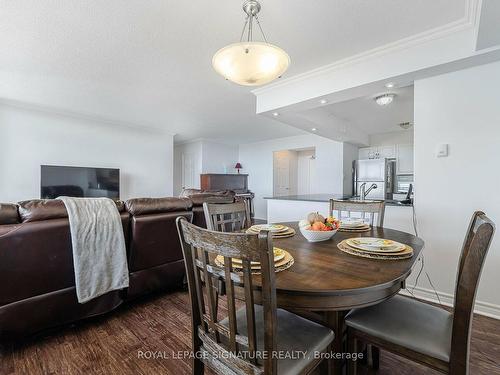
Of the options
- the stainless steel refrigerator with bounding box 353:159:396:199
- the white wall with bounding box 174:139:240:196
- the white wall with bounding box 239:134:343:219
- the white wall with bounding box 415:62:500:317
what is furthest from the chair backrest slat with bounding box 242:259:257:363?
the white wall with bounding box 174:139:240:196

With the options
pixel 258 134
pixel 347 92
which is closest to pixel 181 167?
pixel 258 134

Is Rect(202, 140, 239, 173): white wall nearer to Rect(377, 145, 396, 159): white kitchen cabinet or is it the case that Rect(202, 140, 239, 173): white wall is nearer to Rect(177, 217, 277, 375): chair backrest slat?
Rect(377, 145, 396, 159): white kitchen cabinet

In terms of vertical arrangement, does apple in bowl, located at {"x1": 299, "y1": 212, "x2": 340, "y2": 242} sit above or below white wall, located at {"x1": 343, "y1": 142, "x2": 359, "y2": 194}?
below

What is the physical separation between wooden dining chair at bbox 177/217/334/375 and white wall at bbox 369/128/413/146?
19.4 ft

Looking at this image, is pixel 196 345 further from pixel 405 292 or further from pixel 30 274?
pixel 405 292

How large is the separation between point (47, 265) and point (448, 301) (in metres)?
3.31

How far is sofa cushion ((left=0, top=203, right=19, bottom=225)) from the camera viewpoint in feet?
5.22

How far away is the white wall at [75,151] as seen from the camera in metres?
3.95

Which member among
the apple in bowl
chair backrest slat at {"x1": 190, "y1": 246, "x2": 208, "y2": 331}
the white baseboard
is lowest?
the white baseboard

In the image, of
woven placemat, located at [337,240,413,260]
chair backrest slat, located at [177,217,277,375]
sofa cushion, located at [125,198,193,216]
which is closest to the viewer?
chair backrest slat, located at [177,217,277,375]

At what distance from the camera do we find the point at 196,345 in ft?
3.57

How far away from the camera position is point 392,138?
19.5 feet

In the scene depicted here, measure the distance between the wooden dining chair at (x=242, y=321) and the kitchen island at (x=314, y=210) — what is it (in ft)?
6.26

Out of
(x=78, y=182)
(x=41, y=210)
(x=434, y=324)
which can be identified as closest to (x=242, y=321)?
(x=434, y=324)
